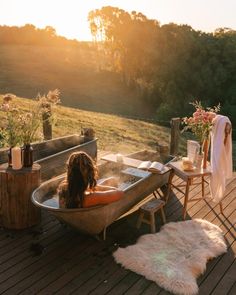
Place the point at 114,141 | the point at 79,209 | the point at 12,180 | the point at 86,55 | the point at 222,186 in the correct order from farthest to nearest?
the point at 86,55 < the point at 114,141 < the point at 222,186 < the point at 12,180 < the point at 79,209

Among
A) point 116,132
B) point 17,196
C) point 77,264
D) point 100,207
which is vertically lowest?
point 116,132

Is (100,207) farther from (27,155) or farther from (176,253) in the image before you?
(27,155)

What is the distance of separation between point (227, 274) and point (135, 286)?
1178mm

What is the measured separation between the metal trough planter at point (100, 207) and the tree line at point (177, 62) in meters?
20.2

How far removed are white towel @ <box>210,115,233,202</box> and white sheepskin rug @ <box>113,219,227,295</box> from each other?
649 millimetres

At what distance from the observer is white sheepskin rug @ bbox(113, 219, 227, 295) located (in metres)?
3.96

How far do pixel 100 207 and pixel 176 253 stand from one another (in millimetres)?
1206

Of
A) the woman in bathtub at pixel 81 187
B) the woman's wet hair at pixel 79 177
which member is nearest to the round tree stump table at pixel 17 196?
the woman in bathtub at pixel 81 187

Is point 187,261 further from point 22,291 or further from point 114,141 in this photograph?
point 114,141

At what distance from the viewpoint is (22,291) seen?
3766mm

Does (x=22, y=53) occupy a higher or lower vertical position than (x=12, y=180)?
higher

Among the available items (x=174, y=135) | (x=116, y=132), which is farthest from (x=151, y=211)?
(x=116, y=132)

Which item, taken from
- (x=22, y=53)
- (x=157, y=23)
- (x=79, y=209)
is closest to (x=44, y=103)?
(x=79, y=209)

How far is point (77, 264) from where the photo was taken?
169 inches
